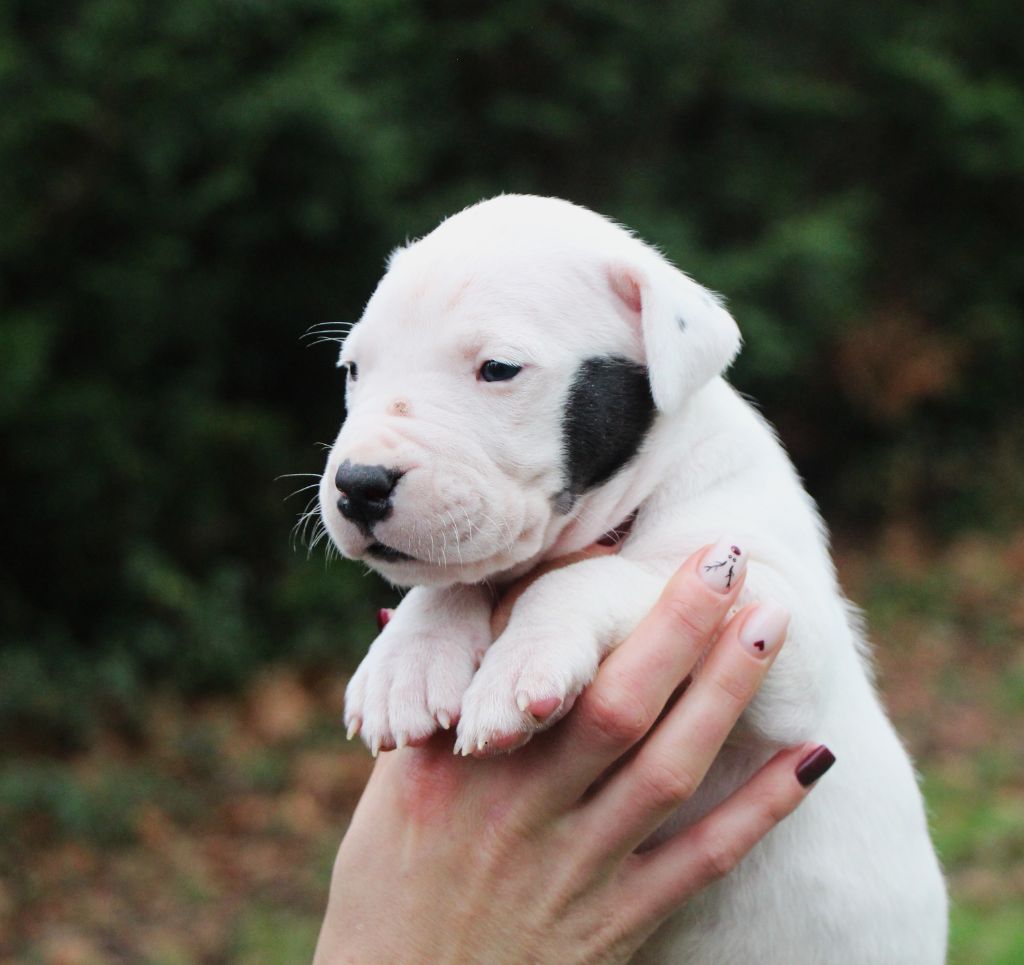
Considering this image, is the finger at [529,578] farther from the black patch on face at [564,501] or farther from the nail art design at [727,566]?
the nail art design at [727,566]

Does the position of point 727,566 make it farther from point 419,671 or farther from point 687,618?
point 419,671

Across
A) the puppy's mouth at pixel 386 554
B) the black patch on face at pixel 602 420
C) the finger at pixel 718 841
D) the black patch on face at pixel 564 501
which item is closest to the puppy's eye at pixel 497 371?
the black patch on face at pixel 602 420

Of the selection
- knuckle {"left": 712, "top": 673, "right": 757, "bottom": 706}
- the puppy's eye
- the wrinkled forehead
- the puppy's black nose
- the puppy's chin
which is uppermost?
the wrinkled forehead

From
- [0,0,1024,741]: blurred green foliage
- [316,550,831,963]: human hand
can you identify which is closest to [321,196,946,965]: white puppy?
[316,550,831,963]: human hand

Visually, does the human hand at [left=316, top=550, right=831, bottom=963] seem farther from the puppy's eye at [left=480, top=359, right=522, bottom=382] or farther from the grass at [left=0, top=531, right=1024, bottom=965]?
the grass at [left=0, top=531, right=1024, bottom=965]

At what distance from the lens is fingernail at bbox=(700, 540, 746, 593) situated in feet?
8.20

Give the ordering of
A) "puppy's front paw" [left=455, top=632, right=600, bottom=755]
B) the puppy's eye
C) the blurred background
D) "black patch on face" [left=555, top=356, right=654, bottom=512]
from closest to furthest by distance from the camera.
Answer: "puppy's front paw" [left=455, top=632, right=600, bottom=755]
the puppy's eye
"black patch on face" [left=555, top=356, right=654, bottom=512]
the blurred background

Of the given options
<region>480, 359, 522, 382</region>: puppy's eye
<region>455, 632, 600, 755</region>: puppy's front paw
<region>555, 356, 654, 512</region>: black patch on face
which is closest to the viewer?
<region>455, 632, 600, 755</region>: puppy's front paw

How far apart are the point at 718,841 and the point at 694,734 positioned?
263 mm

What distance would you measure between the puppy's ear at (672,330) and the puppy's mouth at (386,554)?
0.65 metres

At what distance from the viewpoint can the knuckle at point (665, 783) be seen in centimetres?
246

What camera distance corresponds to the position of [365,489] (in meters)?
2.38

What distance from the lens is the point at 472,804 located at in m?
2.61

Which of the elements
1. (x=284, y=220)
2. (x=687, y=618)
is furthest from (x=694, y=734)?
(x=284, y=220)
